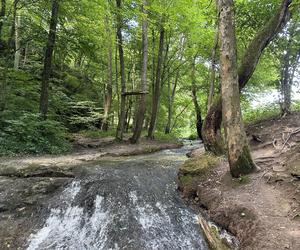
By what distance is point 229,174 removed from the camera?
6.61m

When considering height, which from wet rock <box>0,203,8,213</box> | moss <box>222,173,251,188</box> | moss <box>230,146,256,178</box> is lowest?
wet rock <box>0,203,8,213</box>

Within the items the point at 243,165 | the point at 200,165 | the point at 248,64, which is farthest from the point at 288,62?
the point at 243,165

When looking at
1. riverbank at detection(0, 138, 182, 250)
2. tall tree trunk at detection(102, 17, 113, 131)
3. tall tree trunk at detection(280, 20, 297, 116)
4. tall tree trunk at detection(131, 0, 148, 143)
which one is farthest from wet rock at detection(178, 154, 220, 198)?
tall tree trunk at detection(102, 17, 113, 131)

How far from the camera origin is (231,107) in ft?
20.9

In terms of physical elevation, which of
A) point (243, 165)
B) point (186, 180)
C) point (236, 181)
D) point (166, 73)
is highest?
point (166, 73)

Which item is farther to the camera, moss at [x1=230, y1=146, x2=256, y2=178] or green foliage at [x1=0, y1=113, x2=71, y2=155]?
green foliage at [x1=0, y1=113, x2=71, y2=155]

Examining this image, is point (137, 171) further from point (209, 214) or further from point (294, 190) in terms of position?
point (294, 190)

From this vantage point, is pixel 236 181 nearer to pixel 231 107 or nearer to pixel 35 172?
pixel 231 107

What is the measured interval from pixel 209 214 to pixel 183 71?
16.8 meters

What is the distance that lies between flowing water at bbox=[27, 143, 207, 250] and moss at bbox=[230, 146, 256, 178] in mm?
1401

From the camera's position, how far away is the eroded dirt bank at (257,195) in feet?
14.2

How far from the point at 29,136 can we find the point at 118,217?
235 inches

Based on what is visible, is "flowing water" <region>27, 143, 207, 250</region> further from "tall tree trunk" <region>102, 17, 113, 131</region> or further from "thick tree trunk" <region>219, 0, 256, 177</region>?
"tall tree trunk" <region>102, 17, 113, 131</region>

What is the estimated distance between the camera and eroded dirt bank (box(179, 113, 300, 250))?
4.33m
